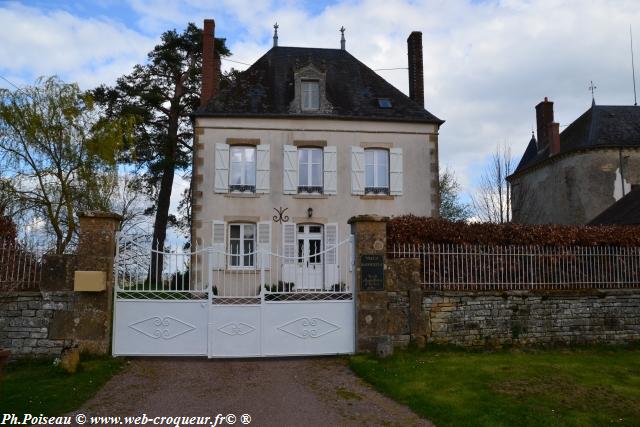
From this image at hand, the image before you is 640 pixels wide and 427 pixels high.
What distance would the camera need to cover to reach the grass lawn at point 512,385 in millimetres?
5387

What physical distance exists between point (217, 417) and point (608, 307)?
7.68 m

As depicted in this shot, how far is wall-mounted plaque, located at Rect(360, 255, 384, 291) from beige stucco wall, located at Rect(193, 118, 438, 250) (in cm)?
767

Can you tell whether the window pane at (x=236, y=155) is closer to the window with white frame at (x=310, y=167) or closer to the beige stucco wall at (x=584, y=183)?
the window with white frame at (x=310, y=167)

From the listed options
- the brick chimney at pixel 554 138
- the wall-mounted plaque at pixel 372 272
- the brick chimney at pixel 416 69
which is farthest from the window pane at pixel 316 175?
the brick chimney at pixel 554 138

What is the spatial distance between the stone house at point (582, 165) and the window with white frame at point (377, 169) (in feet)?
32.7

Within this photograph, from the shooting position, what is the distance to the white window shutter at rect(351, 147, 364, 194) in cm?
1653

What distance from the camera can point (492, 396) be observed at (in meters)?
6.02

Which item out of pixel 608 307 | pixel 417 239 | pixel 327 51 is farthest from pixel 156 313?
pixel 327 51

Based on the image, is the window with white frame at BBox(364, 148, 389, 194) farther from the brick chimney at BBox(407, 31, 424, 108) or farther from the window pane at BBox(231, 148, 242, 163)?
the window pane at BBox(231, 148, 242, 163)

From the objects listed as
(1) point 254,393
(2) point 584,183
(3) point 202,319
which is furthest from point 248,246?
(2) point 584,183

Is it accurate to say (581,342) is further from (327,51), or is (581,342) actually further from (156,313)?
(327,51)

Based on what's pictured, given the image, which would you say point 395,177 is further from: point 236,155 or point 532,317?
point 532,317

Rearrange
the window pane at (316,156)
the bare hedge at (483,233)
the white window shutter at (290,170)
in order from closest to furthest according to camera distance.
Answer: the bare hedge at (483,233) < the white window shutter at (290,170) < the window pane at (316,156)

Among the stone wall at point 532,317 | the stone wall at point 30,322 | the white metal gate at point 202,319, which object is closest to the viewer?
the stone wall at point 30,322
